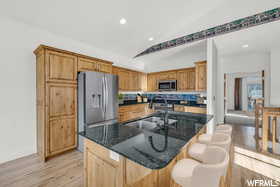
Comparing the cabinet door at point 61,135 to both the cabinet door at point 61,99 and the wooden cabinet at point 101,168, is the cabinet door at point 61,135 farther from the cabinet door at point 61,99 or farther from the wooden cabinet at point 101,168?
the wooden cabinet at point 101,168

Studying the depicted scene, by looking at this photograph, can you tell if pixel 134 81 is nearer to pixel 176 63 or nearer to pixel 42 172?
pixel 176 63

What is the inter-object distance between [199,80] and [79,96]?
323 cm

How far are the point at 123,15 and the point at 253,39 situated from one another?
347 cm

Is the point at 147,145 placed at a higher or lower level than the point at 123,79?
lower

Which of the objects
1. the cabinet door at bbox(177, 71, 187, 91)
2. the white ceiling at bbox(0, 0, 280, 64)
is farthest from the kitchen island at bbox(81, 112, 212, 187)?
the cabinet door at bbox(177, 71, 187, 91)

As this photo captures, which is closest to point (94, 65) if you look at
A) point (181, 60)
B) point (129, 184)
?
point (129, 184)

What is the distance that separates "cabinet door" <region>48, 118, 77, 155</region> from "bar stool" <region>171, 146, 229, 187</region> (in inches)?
90.7

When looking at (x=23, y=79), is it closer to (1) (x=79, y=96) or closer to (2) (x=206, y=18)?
(1) (x=79, y=96)

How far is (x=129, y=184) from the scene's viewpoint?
94 cm

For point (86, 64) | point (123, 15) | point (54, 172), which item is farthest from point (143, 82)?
point (54, 172)

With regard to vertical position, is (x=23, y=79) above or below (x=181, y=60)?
below

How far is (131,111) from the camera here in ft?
13.2

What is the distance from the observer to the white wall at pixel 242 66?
4246 mm

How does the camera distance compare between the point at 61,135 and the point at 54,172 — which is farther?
the point at 61,135
